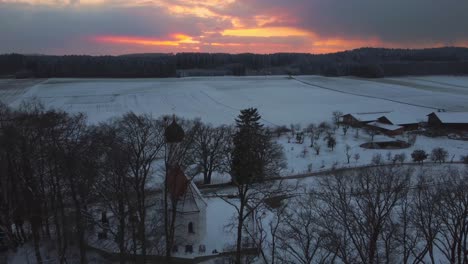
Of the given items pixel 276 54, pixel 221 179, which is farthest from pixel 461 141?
pixel 276 54

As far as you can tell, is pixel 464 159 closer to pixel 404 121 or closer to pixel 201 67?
pixel 404 121

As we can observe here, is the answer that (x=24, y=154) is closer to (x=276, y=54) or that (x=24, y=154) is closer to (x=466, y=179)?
(x=466, y=179)

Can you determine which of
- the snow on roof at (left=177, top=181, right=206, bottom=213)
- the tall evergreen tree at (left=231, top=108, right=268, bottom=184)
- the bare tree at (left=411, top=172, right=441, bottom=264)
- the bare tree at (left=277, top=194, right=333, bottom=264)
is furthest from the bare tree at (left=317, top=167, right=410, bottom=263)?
the snow on roof at (left=177, top=181, right=206, bottom=213)

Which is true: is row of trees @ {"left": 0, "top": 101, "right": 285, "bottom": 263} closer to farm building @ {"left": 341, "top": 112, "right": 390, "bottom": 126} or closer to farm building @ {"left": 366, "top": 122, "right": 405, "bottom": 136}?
farm building @ {"left": 366, "top": 122, "right": 405, "bottom": 136}

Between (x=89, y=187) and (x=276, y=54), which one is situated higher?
(x=276, y=54)

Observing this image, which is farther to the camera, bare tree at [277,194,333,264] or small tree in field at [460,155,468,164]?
small tree in field at [460,155,468,164]

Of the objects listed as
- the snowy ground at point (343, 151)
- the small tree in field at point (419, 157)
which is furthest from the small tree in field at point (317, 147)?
the small tree in field at point (419, 157)
